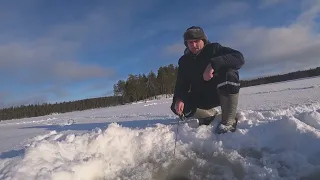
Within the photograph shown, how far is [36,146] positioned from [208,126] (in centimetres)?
194

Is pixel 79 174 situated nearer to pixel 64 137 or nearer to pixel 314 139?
pixel 64 137

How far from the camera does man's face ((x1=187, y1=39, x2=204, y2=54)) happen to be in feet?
13.4

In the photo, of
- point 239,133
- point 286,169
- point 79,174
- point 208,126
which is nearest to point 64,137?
point 79,174

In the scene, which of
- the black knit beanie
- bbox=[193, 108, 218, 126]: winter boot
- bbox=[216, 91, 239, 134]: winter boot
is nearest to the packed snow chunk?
bbox=[216, 91, 239, 134]: winter boot

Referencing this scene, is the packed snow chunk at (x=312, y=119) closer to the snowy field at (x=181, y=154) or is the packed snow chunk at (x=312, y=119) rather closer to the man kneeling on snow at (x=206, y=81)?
the snowy field at (x=181, y=154)

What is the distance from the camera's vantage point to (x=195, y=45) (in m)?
4.11

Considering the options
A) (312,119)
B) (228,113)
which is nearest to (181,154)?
(228,113)

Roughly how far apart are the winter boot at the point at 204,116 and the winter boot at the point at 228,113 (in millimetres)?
344

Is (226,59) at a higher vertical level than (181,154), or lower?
higher

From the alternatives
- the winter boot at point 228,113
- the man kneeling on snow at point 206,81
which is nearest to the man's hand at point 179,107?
the man kneeling on snow at point 206,81

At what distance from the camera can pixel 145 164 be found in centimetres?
339

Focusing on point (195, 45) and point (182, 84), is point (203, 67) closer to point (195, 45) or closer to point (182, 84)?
point (195, 45)

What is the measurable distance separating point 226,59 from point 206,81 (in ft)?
1.74

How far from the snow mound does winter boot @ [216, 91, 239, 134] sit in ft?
0.32
